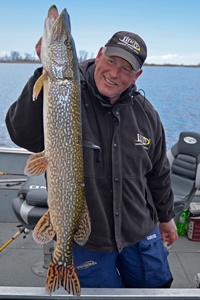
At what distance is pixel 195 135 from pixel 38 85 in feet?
9.72

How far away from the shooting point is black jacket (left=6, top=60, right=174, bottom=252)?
1500 millimetres

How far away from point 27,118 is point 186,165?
9.29 ft

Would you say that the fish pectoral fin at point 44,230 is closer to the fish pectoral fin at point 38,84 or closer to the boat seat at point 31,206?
the fish pectoral fin at point 38,84

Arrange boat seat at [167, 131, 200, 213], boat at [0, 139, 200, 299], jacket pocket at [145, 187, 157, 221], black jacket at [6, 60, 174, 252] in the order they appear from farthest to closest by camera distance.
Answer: boat seat at [167, 131, 200, 213] → boat at [0, 139, 200, 299] → jacket pocket at [145, 187, 157, 221] → black jacket at [6, 60, 174, 252]

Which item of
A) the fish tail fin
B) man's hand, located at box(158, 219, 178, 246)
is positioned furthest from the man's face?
man's hand, located at box(158, 219, 178, 246)

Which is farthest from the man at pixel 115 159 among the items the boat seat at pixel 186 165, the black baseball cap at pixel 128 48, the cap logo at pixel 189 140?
the cap logo at pixel 189 140

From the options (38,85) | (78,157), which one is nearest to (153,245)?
(78,157)

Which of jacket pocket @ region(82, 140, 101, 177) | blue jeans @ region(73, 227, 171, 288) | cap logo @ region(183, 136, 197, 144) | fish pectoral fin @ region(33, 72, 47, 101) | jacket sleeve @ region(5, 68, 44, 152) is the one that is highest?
fish pectoral fin @ region(33, 72, 47, 101)

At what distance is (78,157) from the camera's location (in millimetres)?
1366

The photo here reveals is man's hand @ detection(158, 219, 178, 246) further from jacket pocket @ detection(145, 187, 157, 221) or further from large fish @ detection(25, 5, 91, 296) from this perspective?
large fish @ detection(25, 5, 91, 296)

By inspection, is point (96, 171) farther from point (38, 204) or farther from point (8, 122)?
point (38, 204)

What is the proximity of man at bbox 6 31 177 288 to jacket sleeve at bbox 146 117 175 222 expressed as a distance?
0.08 meters

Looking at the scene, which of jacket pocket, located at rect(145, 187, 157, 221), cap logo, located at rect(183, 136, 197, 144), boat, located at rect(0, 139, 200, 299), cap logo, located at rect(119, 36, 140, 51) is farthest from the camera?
cap logo, located at rect(183, 136, 197, 144)

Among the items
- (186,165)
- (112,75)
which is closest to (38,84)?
(112,75)
